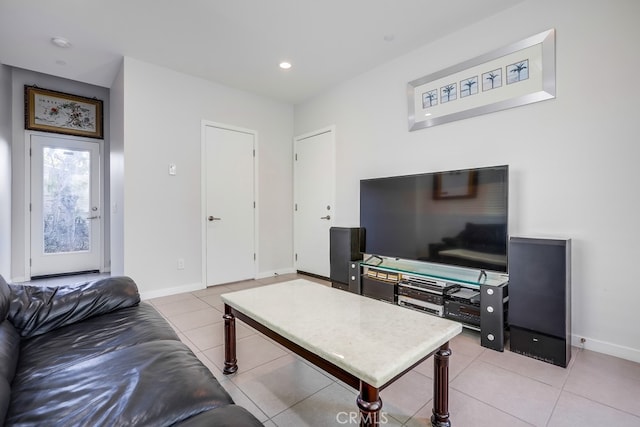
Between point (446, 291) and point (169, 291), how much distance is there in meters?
2.91

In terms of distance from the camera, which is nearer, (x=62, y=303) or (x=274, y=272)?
(x=62, y=303)

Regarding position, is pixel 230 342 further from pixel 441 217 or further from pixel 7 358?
pixel 441 217

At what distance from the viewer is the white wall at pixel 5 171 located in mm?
3268

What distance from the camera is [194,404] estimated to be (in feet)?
2.99

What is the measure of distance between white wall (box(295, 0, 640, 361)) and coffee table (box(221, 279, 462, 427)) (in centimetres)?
143

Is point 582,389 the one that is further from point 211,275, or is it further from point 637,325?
point 211,275

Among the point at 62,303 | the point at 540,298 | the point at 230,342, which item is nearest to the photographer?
the point at 62,303

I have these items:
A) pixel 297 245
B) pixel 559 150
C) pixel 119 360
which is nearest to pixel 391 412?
pixel 119 360

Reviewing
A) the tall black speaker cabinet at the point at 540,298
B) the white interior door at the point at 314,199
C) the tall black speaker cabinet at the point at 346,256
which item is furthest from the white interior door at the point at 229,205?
the tall black speaker cabinet at the point at 540,298

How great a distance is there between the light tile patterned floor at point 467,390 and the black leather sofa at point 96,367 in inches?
22.5

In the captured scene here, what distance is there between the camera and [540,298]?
6.52 feet

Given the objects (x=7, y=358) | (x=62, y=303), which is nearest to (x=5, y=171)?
(x=62, y=303)

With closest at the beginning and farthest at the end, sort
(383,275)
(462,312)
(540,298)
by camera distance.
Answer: (540,298)
(462,312)
(383,275)

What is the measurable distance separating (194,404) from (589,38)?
3.06 metres
